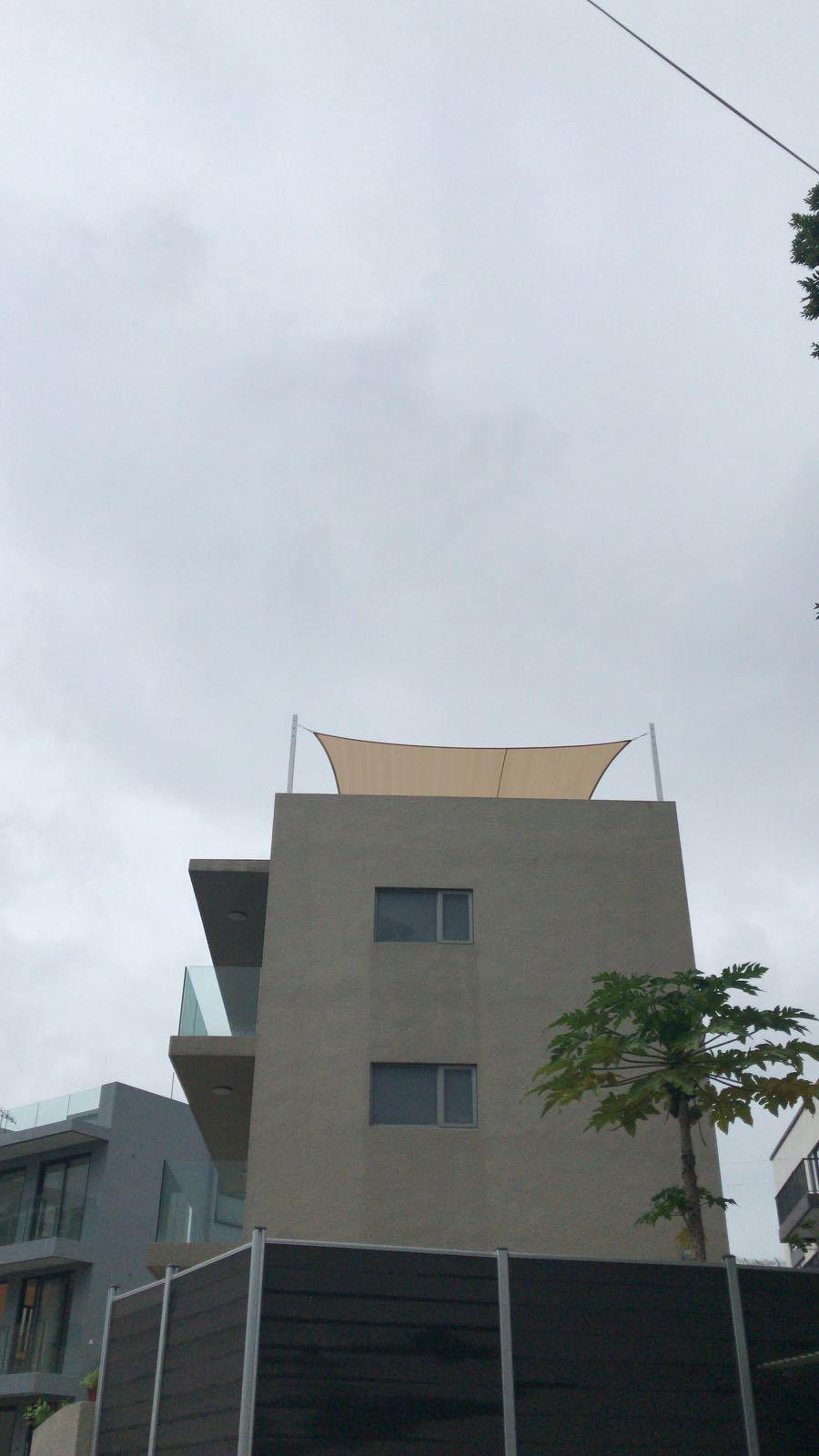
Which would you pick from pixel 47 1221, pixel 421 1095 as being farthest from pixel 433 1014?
pixel 47 1221

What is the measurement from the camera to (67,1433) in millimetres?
18781

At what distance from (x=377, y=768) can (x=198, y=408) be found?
6883 mm

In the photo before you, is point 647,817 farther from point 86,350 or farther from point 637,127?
point 86,350

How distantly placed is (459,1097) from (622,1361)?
7.36m

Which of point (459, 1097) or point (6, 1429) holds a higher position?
point (459, 1097)

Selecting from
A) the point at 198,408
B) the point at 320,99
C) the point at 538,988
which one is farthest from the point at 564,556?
the point at 320,99

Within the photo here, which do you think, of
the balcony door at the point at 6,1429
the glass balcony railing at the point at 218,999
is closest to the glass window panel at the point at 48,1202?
the balcony door at the point at 6,1429

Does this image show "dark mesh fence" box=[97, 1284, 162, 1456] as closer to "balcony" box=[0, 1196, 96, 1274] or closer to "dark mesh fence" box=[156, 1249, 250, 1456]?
"dark mesh fence" box=[156, 1249, 250, 1456]

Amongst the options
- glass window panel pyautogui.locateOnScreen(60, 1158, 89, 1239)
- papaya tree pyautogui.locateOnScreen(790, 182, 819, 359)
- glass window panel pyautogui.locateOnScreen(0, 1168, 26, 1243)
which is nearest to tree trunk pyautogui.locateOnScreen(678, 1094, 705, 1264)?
Result: papaya tree pyautogui.locateOnScreen(790, 182, 819, 359)

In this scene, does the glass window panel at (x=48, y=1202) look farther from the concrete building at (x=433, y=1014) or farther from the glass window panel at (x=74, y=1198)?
the concrete building at (x=433, y=1014)

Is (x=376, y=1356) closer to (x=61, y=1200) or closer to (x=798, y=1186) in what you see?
(x=61, y=1200)

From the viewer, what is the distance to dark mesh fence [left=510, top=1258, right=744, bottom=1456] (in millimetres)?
9719

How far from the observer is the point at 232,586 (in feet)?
75.2

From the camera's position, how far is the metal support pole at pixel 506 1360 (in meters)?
9.53
